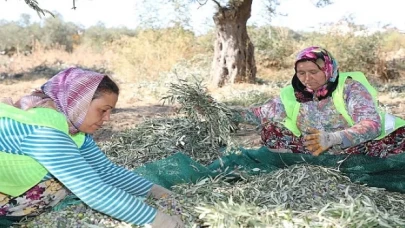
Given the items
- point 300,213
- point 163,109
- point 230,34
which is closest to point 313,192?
point 300,213

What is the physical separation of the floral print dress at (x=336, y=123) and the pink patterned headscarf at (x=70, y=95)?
1.60 meters

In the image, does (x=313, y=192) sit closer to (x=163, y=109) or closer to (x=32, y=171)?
(x=32, y=171)

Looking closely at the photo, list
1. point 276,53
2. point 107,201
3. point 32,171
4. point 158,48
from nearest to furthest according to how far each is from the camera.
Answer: point 107,201 → point 32,171 → point 158,48 → point 276,53

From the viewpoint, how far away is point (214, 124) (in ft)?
11.5

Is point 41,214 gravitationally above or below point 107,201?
below

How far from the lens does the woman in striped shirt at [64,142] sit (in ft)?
6.38

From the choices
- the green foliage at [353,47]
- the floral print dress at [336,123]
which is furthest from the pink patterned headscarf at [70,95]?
the green foliage at [353,47]

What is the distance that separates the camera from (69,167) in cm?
194

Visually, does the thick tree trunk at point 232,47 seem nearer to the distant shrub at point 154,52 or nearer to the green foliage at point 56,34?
the distant shrub at point 154,52

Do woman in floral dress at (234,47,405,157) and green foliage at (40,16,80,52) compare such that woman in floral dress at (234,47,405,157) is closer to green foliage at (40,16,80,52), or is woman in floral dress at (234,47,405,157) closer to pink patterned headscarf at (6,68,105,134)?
pink patterned headscarf at (6,68,105,134)

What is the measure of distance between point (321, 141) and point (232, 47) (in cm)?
694

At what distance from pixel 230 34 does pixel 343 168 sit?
6881 millimetres

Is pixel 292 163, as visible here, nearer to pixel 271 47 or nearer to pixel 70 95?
pixel 70 95

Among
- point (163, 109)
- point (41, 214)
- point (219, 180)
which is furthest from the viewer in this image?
point (163, 109)
